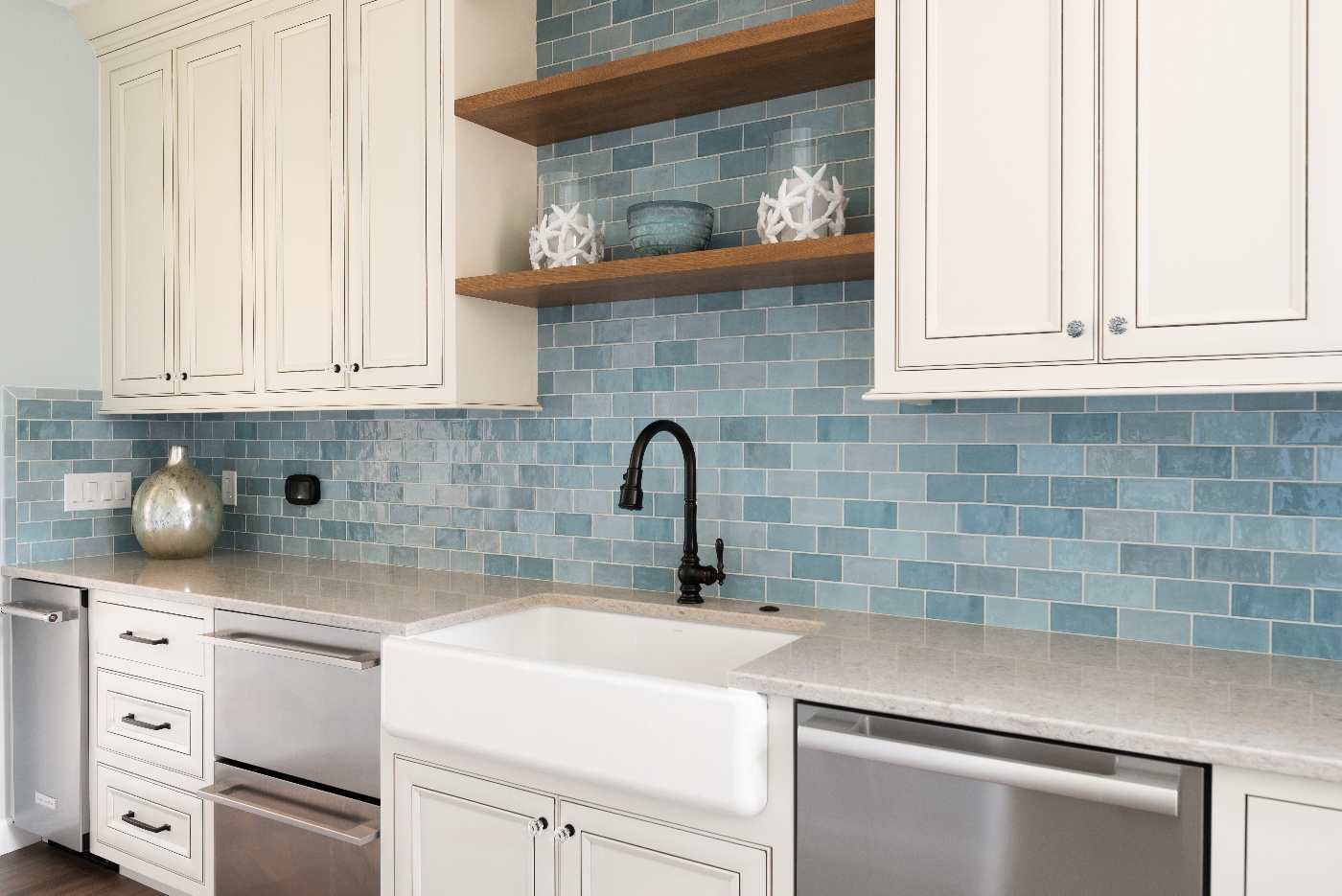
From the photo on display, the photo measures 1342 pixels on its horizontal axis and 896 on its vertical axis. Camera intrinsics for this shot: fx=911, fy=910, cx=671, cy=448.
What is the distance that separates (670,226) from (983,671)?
1153mm

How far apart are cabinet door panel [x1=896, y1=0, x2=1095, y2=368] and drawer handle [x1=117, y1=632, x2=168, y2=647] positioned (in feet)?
6.59

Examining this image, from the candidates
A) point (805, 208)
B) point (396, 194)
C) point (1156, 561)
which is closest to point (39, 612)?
point (396, 194)

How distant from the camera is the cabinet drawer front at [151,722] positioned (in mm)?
2324

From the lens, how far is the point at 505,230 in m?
2.39

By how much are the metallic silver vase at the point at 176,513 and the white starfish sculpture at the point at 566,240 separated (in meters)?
1.48

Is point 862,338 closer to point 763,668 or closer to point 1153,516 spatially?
point 1153,516

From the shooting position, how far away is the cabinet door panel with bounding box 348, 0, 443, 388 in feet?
7.41

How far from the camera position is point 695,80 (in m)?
2.02

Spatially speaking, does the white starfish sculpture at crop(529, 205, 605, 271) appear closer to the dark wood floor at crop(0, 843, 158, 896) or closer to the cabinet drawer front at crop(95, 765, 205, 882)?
the cabinet drawer front at crop(95, 765, 205, 882)

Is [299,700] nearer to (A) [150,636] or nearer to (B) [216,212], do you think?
(A) [150,636]

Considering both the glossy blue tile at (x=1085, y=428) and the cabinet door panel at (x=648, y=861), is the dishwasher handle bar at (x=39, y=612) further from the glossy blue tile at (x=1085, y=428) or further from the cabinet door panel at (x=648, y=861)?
the glossy blue tile at (x=1085, y=428)

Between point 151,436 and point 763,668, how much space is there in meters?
2.66

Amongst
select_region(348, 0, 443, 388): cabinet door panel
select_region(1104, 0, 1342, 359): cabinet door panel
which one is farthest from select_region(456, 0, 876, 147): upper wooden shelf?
select_region(1104, 0, 1342, 359): cabinet door panel

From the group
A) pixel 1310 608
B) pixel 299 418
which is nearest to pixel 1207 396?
pixel 1310 608
